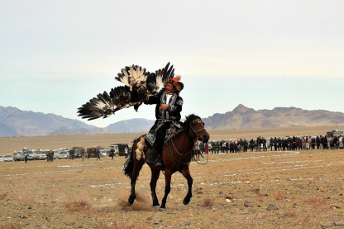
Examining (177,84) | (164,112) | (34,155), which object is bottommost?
(34,155)

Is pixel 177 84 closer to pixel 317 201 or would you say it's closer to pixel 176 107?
pixel 176 107

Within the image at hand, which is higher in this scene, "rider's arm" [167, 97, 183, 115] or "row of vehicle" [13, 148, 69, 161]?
"rider's arm" [167, 97, 183, 115]

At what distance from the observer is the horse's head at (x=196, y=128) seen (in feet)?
Answer: 38.4

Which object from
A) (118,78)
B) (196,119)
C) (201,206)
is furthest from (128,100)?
(201,206)

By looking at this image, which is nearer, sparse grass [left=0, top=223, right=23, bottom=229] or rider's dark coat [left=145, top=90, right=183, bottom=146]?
sparse grass [left=0, top=223, right=23, bottom=229]

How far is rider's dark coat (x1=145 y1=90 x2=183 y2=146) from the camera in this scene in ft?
41.5

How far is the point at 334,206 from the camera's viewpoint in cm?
1116

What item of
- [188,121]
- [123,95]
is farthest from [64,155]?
[188,121]

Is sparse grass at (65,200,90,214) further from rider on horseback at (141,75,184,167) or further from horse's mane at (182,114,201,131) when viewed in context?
horse's mane at (182,114,201,131)

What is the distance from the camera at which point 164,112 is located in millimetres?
12852

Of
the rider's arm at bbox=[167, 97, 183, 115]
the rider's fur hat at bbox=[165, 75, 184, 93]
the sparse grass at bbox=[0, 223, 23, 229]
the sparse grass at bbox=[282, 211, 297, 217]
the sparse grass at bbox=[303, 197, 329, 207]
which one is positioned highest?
the rider's fur hat at bbox=[165, 75, 184, 93]

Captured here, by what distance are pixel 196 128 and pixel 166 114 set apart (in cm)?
118

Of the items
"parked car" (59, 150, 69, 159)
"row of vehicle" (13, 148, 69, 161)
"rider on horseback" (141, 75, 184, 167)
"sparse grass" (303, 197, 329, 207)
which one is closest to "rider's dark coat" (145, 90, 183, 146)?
"rider on horseback" (141, 75, 184, 167)

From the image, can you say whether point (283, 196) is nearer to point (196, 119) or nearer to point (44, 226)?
point (196, 119)
